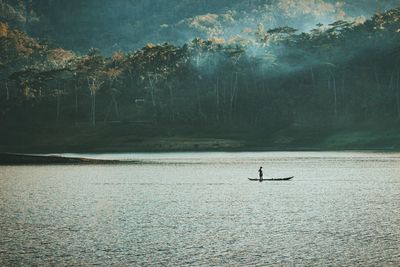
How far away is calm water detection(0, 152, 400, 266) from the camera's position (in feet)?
126

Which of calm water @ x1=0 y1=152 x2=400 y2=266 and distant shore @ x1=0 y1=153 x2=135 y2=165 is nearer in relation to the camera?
calm water @ x1=0 y1=152 x2=400 y2=266

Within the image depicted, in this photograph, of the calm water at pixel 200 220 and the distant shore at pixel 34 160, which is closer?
the calm water at pixel 200 220

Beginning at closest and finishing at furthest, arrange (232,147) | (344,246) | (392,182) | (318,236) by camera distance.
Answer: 1. (344,246)
2. (318,236)
3. (392,182)
4. (232,147)

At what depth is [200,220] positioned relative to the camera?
52.4 m

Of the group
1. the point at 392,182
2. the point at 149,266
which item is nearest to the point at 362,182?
the point at 392,182

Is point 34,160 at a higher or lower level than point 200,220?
higher

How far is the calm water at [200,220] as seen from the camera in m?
38.4

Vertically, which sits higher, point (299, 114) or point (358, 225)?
point (299, 114)

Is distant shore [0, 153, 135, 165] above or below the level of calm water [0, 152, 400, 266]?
above

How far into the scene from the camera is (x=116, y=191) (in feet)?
254

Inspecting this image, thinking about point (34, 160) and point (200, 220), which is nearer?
point (200, 220)

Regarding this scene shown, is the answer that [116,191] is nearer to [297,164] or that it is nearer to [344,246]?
[344,246]

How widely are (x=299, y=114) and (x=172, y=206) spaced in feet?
461

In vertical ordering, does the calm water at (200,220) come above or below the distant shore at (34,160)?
below
